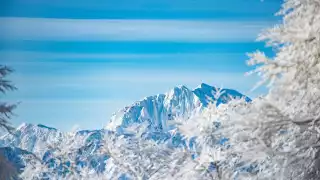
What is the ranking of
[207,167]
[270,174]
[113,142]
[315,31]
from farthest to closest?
[113,142]
[207,167]
[270,174]
[315,31]

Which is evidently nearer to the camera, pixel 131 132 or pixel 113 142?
pixel 131 132

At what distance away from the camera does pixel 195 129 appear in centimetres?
1120

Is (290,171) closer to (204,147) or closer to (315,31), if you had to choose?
(315,31)

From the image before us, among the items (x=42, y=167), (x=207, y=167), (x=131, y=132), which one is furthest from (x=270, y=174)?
(x=42, y=167)

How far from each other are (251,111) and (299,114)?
0.74 m

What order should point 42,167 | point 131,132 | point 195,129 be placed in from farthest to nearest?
point 42,167
point 131,132
point 195,129

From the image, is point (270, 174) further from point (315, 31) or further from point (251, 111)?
point (315, 31)

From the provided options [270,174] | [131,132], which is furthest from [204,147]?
[131,132]

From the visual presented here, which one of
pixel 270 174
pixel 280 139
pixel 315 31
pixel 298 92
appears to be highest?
pixel 315 31

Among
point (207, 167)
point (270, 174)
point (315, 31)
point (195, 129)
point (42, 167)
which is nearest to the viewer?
point (315, 31)

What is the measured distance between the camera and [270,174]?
8.87 m

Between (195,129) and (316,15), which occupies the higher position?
(316,15)

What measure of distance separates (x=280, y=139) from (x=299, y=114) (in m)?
0.58

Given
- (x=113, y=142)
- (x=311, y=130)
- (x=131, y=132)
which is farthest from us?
(x=113, y=142)
